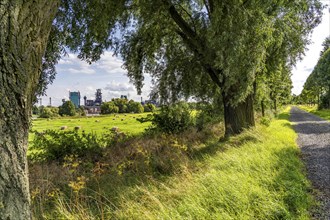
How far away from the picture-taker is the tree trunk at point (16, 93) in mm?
2129

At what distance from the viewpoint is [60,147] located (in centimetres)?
875

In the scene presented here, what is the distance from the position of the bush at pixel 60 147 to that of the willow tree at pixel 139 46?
2.13 meters

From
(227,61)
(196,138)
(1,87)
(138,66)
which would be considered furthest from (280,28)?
(1,87)

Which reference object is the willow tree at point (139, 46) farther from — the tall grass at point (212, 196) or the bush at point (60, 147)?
the bush at point (60, 147)

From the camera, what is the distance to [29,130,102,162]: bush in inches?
337

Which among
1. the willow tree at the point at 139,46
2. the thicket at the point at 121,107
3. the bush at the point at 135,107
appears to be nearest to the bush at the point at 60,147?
the willow tree at the point at 139,46

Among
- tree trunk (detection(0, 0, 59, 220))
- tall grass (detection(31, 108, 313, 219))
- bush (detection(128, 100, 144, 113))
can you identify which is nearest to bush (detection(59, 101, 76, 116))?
bush (detection(128, 100, 144, 113))

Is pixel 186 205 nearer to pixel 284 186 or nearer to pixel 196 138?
pixel 284 186

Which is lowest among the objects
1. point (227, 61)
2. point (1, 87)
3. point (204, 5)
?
point (1, 87)

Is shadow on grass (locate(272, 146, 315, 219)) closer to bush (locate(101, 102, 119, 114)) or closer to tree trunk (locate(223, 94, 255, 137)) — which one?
tree trunk (locate(223, 94, 255, 137))

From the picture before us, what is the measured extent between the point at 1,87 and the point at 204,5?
987 cm

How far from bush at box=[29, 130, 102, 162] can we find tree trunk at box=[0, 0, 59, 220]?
647cm

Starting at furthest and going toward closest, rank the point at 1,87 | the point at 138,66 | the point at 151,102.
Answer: the point at 151,102, the point at 138,66, the point at 1,87

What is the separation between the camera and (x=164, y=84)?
11.7 meters
